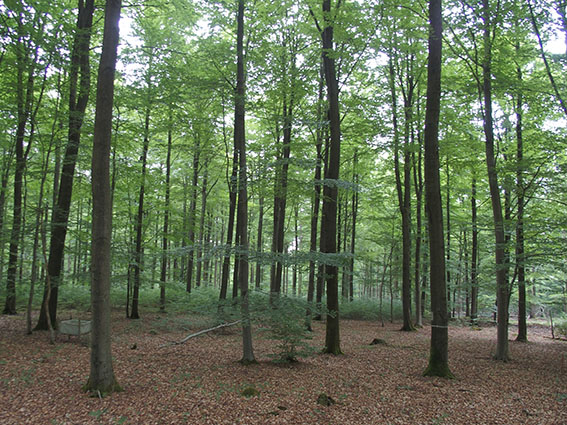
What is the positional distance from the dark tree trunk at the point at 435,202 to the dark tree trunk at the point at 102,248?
5.93 meters

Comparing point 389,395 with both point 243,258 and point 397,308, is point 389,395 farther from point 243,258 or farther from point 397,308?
point 397,308

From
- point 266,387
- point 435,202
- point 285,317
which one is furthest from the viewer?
point 435,202

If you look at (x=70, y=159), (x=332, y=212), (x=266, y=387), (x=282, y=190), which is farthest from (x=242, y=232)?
(x=70, y=159)

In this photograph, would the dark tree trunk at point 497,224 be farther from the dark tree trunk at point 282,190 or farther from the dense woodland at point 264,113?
the dark tree trunk at point 282,190

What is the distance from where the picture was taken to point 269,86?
9.60m

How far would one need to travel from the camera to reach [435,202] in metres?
7.07

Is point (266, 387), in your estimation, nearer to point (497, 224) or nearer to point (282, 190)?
point (282, 190)

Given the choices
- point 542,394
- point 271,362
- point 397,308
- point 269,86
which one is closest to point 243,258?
point 271,362

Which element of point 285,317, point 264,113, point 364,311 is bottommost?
point 364,311

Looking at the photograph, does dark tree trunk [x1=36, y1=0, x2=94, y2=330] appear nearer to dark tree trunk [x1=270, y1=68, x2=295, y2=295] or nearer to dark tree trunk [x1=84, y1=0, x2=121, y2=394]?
dark tree trunk [x1=84, y1=0, x2=121, y2=394]

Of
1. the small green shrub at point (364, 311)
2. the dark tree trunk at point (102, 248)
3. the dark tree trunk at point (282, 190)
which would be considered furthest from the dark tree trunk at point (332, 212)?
the small green shrub at point (364, 311)

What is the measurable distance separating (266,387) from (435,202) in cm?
494

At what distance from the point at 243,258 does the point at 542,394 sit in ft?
19.8

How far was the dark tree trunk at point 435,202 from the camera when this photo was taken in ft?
22.3
